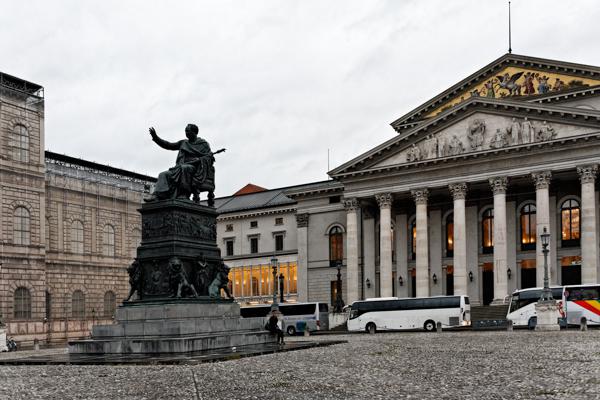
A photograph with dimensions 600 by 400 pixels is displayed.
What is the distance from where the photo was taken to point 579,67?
60344 millimetres

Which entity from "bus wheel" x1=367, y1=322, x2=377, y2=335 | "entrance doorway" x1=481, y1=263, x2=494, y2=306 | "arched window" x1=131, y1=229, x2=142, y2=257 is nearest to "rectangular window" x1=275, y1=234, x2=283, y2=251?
"arched window" x1=131, y1=229, x2=142, y2=257

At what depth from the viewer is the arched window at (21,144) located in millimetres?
57312

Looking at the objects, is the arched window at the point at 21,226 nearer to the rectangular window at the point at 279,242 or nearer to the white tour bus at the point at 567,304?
the rectangular window at the point at 279,242

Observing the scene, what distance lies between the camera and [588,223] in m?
51.7

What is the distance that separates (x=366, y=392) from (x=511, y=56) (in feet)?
182

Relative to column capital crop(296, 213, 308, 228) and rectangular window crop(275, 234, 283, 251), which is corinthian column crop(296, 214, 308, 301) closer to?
column capital crop(296, 213, 308, 228)

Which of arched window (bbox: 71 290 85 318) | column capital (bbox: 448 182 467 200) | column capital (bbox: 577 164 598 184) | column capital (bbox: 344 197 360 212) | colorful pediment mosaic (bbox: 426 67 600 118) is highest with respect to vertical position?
colorful pediment mosaic (bbox: 426 67 600 118)

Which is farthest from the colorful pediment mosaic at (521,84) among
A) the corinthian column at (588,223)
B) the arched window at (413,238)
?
the arched window at (413,238)

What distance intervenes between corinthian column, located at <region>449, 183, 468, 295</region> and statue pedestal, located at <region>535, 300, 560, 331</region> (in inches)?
568

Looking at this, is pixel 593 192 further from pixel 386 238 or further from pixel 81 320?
pixel 81 320

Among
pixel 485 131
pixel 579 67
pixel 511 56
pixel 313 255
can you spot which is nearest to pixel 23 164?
pixel 313 255

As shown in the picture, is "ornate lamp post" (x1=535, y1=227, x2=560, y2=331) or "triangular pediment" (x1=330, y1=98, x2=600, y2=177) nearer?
"ornate lamp post" (x1=535, y1=227, x2=560, y2=331)

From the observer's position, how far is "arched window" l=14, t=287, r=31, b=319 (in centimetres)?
5650

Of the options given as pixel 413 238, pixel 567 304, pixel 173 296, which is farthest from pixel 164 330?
pixel 413 238
